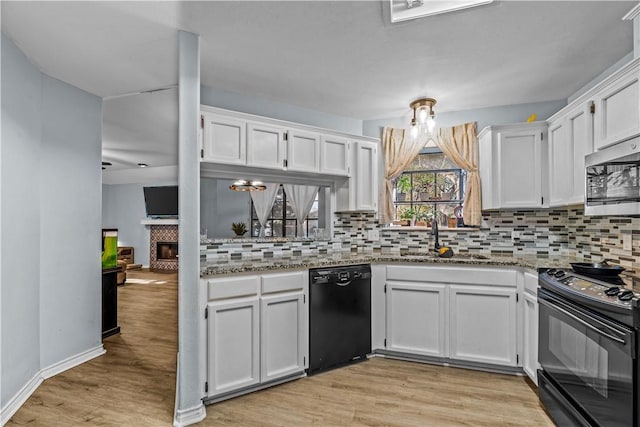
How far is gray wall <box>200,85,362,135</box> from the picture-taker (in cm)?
304

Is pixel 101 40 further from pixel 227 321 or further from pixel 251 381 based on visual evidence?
pixel 251 381

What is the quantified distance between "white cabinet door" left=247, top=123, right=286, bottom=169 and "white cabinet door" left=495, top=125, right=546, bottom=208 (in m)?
1.99

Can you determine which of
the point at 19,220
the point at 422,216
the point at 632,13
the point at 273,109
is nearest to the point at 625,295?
the point at 632,13

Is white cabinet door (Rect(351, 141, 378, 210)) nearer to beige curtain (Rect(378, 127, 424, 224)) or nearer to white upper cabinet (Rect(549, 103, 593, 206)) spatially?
beige curtain (Rect(378, 127, 424, 224))

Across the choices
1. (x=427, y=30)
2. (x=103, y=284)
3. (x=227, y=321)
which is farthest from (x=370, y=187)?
(x=103, y=284)

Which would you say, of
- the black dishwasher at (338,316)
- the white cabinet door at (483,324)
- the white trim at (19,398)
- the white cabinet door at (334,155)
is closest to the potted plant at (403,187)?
the white cabinet door at (334,155)

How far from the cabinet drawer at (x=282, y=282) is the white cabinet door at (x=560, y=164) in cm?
215

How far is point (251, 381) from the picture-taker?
2.38m

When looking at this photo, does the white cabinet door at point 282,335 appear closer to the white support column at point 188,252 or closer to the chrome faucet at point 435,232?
the white support column at point 188,252

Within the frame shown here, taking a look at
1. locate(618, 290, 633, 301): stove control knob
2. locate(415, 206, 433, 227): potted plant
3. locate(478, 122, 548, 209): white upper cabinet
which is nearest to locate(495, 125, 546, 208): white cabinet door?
locate(478, 122, 548, 209): white upper cabinet

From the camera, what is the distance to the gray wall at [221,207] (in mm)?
2908

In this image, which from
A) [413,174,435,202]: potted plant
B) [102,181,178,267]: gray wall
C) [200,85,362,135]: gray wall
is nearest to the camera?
[200,85,362,135]: gray wall

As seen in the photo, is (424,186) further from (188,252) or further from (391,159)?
(188,252)

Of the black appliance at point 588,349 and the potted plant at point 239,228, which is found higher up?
the potted plant at point 239,228
